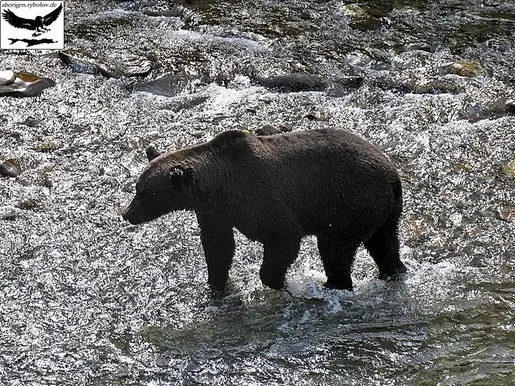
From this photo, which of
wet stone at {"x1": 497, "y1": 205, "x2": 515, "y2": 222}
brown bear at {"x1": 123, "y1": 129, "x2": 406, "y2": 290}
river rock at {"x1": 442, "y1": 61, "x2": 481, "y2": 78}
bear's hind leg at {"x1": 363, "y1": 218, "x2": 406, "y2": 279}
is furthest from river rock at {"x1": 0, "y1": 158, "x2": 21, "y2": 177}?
river rock at {"x1": 442, "y1": 61, "x2": 481, "y2": 78}

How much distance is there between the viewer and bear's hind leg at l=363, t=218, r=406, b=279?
8.56m

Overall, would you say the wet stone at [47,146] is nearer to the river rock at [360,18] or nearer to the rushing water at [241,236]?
the rushing water at [241,236]

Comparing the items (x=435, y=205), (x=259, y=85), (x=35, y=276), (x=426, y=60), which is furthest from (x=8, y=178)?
(x=426, y=60)

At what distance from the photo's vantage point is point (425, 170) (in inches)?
442

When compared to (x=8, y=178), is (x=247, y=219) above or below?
above

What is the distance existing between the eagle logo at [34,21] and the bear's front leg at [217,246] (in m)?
9.38

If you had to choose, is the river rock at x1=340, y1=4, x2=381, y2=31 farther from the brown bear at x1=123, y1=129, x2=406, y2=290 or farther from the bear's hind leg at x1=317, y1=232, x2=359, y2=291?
the bear's hind leg at x1=317, y1=232, x2=359, y2=291

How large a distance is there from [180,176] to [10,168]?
14.3ft

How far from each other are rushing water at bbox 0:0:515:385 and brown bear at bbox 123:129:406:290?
2.79 ft

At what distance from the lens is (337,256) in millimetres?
8344

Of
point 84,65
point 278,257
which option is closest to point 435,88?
point 84,65

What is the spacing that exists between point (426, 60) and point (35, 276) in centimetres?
863

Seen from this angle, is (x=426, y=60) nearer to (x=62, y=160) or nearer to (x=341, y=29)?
(x=341, y=29)

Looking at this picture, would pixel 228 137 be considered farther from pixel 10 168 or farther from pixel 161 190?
pixel 10 168
